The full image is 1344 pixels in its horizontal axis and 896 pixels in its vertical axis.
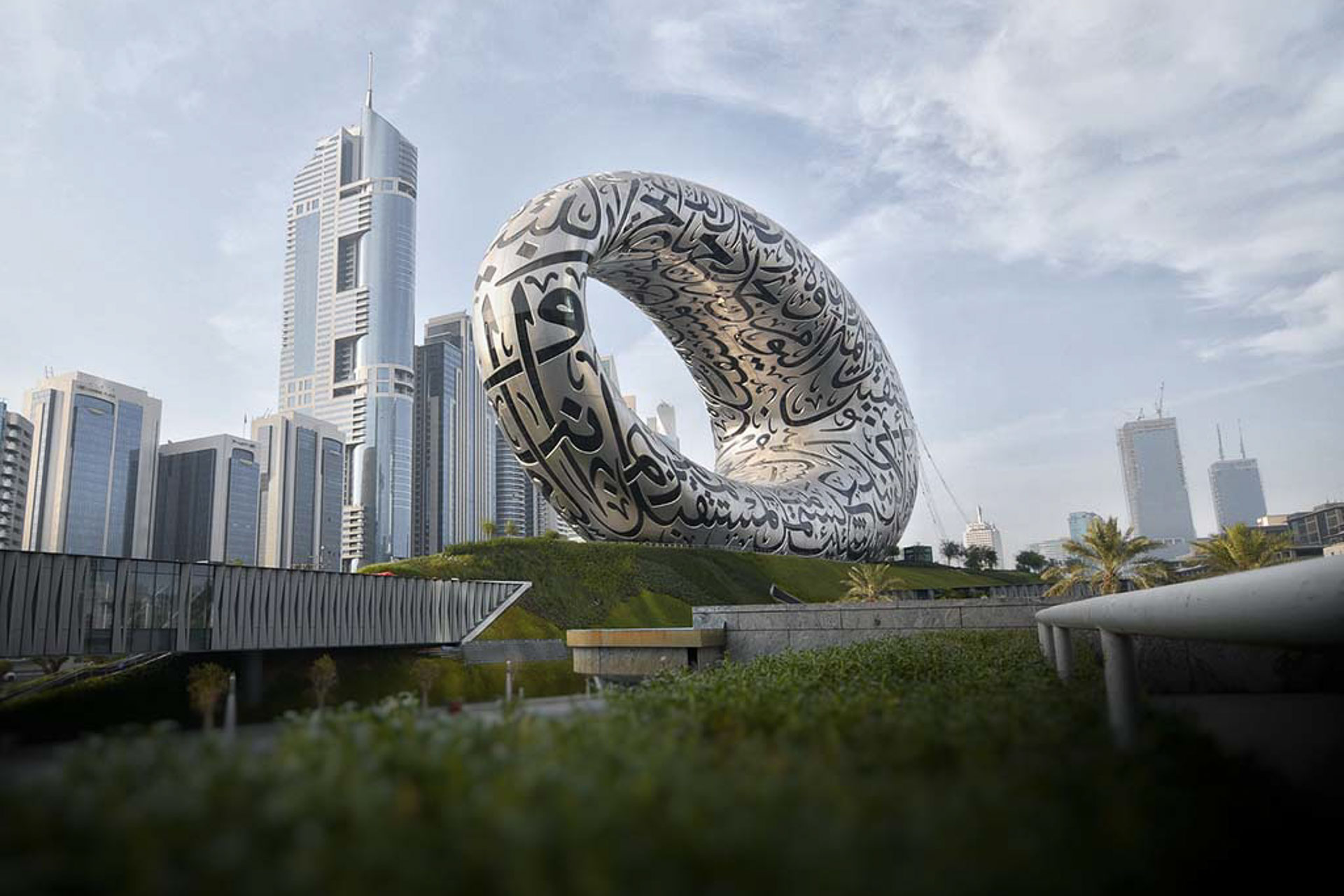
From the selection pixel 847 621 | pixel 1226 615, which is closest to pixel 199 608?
pixel 847 621

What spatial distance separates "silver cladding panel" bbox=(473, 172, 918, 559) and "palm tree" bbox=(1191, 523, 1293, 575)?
36.9ft

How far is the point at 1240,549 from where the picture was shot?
21.5 m

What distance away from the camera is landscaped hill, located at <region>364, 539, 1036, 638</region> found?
2475 centimetres

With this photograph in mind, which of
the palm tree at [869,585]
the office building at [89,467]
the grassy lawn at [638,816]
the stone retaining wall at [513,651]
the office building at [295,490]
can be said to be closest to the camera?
the grassy lawn at [638,816]

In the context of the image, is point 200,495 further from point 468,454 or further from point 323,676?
point 323,676

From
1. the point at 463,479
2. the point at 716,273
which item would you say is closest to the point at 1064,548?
the point at 716,273

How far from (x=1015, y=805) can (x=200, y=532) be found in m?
83.8

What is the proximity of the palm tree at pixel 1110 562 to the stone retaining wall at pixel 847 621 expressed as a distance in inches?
332

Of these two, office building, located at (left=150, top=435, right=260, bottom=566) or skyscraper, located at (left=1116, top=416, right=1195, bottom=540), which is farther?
skyscraper, located at (left=1116, top=416, right=1195, bottom=540)

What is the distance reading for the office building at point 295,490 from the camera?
81.9 m

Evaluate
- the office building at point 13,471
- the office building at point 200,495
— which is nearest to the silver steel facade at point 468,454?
the office building at point 200,495

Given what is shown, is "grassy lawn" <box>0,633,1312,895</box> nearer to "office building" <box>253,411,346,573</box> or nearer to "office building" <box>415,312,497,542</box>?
"office building" <box>253,411,346,573</box>

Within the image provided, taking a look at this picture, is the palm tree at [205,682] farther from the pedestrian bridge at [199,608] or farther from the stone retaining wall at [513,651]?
the stone retaining wall at [513,651]

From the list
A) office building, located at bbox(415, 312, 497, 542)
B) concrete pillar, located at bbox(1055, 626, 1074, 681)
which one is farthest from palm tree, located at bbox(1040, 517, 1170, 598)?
office building, located at bbox(415, 312, 497, 542)
